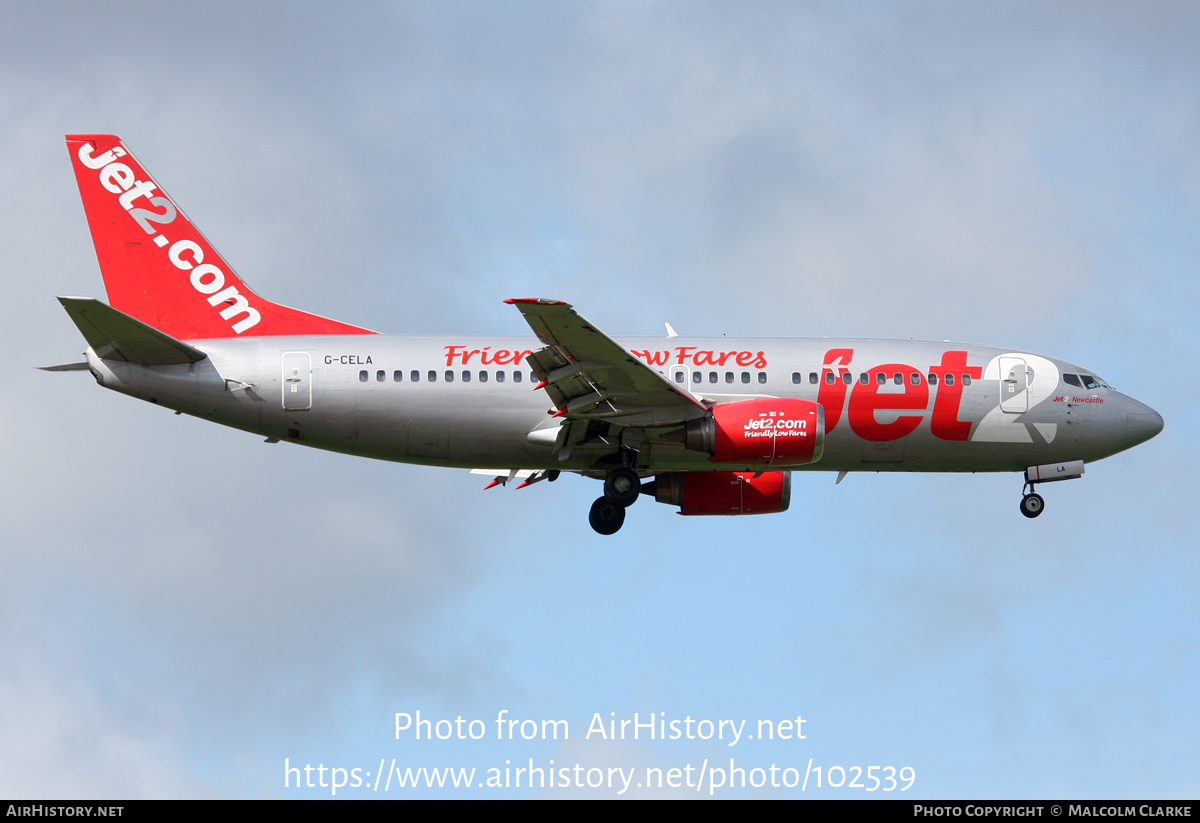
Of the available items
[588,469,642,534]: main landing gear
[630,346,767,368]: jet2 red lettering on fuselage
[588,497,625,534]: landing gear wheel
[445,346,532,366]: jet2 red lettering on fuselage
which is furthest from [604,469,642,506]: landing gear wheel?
[445,346,532,366]: jet2 red lettering on fuselage

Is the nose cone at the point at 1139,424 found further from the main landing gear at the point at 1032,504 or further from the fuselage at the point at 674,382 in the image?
the main landing gear at the point at 1032,504

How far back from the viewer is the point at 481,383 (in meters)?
36.1

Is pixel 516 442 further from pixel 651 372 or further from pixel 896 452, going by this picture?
pixel 896 452

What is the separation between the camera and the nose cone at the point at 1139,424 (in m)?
38.5

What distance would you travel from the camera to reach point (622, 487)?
122 feet

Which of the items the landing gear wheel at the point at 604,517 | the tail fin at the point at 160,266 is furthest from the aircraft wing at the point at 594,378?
the tail fin at the point at 160,266

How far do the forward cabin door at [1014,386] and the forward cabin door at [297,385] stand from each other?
60.1 feet

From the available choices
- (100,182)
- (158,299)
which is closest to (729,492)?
(158,299)

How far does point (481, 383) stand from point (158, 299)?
9.36 metres

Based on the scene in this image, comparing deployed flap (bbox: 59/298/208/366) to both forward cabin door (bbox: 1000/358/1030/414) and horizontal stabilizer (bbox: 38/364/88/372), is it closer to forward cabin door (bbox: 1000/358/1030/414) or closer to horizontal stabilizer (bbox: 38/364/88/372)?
horizontal stabilizer (bbox: 38/364/88/372)

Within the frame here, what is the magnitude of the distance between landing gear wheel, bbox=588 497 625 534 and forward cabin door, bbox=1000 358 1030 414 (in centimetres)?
1080

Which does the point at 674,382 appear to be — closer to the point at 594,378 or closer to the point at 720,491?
the point at 594,378

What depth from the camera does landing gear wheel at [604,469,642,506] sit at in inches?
1463

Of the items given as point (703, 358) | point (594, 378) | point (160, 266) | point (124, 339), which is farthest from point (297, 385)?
point (703, 358)
